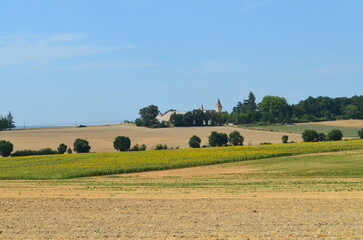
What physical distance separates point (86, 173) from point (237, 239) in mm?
33050

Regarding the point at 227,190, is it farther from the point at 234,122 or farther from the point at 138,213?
the point at 234,122

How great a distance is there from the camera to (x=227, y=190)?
29531 mm

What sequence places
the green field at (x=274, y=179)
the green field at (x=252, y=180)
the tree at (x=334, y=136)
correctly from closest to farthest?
the green field at (x=252, y=180) → the green field at (x=274, y=179) → the tree at (x=334, y=136)

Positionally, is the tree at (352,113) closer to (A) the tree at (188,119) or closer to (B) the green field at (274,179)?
(A) the tree at (188,119)

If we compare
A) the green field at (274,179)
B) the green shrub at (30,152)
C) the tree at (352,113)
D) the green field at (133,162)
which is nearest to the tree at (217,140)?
the green field at (133,162)

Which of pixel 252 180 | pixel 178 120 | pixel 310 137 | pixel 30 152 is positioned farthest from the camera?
pixel 178 120

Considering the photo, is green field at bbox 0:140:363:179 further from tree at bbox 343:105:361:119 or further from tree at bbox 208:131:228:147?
tree at bbox 343:105:361:119

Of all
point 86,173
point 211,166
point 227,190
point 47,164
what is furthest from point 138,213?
point 47,164

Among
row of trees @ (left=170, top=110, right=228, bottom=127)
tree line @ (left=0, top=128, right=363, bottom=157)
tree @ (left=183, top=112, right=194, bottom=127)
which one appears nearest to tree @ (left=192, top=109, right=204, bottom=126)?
row of trees @ (left=170, top=110, right=228, bottom=127)

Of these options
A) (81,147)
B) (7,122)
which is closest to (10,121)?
(7,122)

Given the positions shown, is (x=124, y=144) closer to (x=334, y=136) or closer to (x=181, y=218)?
(x=334, y=136)

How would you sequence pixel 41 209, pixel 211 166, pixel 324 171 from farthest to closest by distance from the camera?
pixel 211 166 < pixel 324 171 < pixel 41 209

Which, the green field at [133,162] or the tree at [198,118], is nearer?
the green field at [133,162]

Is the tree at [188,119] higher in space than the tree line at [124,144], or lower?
higher
